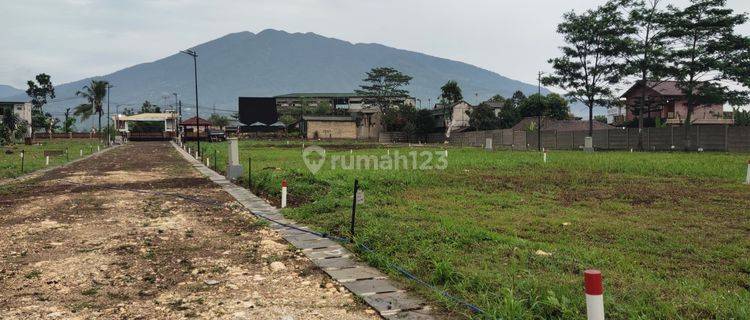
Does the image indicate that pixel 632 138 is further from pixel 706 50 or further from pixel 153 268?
pixel 153 268

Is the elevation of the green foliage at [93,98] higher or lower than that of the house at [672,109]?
higher

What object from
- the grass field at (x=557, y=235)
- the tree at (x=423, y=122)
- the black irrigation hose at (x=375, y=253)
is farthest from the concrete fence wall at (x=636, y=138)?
the black irrigation hose at (x=375, y=253)

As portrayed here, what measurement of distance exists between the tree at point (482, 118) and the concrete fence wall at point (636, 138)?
41.7ft

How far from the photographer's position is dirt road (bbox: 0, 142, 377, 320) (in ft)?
16.9

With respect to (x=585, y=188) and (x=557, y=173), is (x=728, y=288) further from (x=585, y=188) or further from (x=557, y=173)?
(x=557, y=173)

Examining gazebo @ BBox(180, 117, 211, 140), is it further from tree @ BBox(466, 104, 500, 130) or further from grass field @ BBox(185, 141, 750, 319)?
grass field @ BBox(185, 141, 750, 319)

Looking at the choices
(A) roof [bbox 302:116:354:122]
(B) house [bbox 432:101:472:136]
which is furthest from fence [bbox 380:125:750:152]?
(A) roof [bbox 302:116:354:122]

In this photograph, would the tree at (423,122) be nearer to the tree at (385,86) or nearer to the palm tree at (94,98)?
the tree at (385,86)

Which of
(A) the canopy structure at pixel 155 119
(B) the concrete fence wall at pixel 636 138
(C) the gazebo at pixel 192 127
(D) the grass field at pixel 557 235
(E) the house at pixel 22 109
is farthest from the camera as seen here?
(A) the canopy structure at pixel 155 119

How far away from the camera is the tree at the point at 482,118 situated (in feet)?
243

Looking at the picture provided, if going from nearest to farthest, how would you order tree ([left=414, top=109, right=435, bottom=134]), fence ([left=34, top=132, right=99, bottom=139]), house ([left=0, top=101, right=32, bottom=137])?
house ([left=0, top=101, right=32, bottom=137]), fence ([left=34, top=132, right=99, bottom=139]), tree ([left=414, top=109, right=435, bottom=134])

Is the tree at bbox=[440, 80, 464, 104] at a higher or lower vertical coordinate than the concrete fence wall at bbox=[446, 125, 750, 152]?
higher

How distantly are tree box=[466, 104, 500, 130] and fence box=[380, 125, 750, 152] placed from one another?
32.2 feet

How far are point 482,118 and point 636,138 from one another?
33.0m
